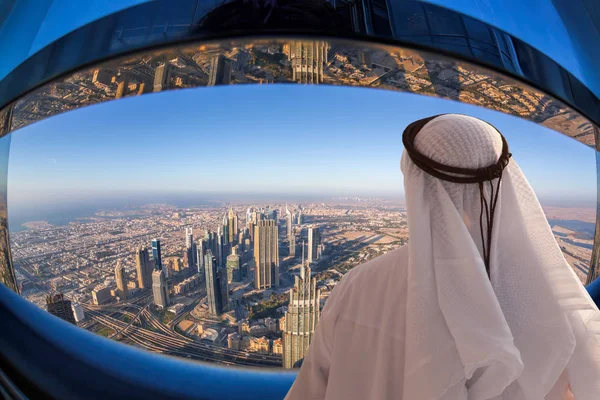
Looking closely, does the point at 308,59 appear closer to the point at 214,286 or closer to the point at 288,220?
the point at 288,220

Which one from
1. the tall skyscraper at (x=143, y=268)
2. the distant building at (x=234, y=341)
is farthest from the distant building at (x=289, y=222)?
the tall skyscraper at (x=143, y=268)

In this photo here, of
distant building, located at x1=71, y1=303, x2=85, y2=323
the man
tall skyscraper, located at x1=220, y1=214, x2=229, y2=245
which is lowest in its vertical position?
distant building, located at x1=71, y1=303, x2=85, y2=323

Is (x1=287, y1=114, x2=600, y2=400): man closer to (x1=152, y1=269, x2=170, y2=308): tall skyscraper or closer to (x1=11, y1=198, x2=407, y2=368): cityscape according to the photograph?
(x1=11, y1=198, x2=407, y2=368): cityscape

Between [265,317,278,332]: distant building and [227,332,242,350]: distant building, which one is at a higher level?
[265,317,278,332]: distant building

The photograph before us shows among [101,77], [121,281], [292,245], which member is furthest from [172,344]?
[101,77]

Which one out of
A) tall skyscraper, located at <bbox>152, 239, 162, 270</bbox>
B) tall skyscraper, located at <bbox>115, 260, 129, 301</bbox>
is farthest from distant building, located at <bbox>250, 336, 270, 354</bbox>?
tall skyscraper, located at <bbox>115, 260, 129, 301</bbox>

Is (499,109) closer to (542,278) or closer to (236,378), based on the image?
(542,278)

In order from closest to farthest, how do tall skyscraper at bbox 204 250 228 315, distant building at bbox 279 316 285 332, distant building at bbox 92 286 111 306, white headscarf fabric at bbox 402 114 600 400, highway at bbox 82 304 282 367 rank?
1. white headscarf fabric at bbox 402 114 600 400
2. highway at bbox 82 304 282 367
3. distant building at bbox 279 316 285 332
4. distant building at bbox 92 286 111 306
5. tall skyscraper at bbox 204 250 228 315

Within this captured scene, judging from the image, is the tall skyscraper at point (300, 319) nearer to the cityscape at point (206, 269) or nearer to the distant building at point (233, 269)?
the cityscape at point (206, 269)
